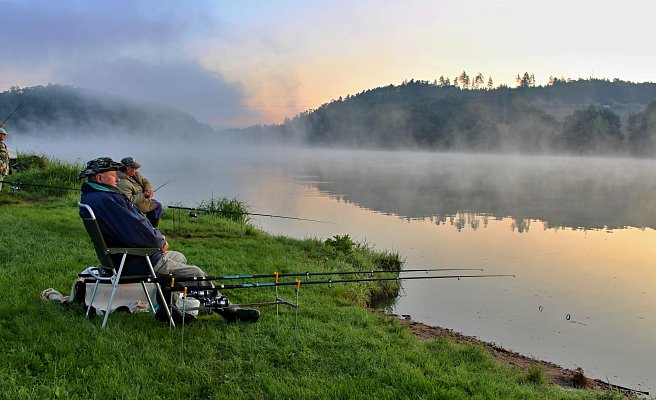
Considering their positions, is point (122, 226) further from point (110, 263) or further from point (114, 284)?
point (114, 284)

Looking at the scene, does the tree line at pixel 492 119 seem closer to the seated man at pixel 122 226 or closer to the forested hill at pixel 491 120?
the forested hill at pixel 491 120

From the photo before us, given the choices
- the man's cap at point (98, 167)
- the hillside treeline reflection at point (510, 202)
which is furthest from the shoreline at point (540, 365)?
the hillside treeline reflection at point (510, 202)

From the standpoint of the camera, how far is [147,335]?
4438 millimetres

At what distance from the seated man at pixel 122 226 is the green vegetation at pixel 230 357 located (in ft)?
1.62

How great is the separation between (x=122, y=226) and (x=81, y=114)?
172 metres

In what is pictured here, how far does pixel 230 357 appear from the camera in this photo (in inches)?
166

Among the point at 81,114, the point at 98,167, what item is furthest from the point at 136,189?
the point at 81,114

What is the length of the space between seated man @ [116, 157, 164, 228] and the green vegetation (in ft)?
4.28

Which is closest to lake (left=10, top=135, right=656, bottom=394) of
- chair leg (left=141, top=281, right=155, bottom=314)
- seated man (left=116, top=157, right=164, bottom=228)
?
seated man (left=116, top=157, right=164, bottom=228)

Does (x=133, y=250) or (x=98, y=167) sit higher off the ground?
(x=98, y=167)

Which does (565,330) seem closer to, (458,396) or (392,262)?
(392,262)

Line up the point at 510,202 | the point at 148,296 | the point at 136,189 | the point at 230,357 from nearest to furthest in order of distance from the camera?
the point at 230,357, the point at 148,296, the point at 136,189, the point at 510,202

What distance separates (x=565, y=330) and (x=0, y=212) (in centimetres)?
1078

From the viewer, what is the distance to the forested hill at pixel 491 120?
98688 millimetres
